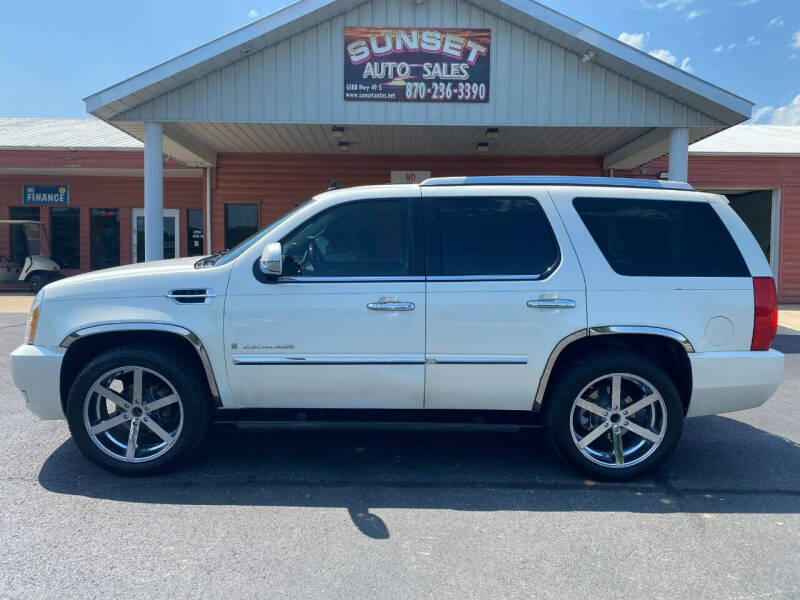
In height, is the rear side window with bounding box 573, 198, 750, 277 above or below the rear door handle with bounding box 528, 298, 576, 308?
above

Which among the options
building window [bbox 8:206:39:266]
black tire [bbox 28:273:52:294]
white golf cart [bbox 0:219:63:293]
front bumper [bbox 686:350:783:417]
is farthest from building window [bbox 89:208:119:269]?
front bumper [bbox 686:350:783:417]

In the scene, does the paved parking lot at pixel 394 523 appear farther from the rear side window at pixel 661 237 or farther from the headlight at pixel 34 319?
the rear side window at pixel 661 237

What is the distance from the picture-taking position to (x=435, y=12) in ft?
32.6

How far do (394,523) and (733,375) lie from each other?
7.80 ft

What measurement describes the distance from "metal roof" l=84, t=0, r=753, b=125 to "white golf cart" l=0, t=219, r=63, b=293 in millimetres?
9175

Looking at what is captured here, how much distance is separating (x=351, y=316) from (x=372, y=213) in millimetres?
752

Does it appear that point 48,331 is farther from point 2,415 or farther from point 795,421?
point 795,421

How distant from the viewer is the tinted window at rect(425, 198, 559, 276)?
410cm

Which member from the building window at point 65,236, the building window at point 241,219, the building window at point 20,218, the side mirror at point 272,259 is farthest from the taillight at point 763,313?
the building window at point 20,218

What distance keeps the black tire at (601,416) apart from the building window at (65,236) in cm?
1738

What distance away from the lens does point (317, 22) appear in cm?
987

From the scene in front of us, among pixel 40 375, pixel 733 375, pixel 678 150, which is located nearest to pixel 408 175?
pixel 678 150

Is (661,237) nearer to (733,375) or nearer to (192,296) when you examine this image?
(733,375)

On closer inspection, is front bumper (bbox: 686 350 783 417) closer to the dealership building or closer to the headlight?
the headlight
